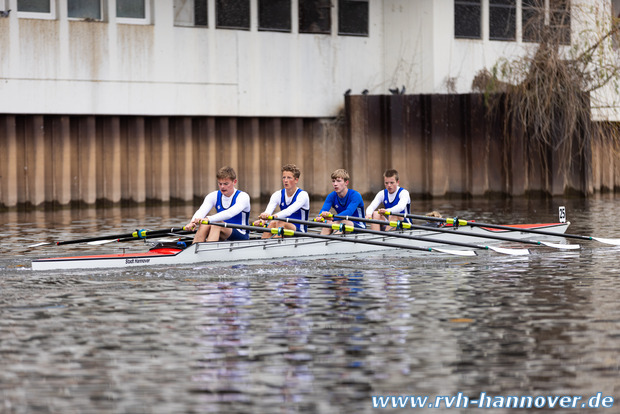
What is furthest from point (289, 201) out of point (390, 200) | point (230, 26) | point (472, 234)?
point (230, 26)

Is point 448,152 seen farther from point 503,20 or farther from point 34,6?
point 34,6

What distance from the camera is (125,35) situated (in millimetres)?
29375

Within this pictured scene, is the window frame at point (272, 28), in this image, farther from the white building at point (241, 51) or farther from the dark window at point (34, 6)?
the dark window at point (34, 6)

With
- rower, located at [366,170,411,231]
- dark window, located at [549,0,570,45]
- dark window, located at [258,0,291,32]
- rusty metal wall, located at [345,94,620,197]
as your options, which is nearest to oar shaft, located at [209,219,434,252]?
rower, located at [366,170,411,231]

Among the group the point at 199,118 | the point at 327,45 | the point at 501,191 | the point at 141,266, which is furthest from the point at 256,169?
the point at 141,266

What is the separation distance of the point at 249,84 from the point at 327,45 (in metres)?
3.00

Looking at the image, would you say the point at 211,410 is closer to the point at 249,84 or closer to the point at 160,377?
the point at 160,377

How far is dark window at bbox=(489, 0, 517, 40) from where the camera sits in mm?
33750

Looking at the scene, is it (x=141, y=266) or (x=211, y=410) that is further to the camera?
(x=141, y=266)

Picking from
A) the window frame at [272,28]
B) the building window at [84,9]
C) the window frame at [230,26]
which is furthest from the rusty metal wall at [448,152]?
the building window at [84,9]

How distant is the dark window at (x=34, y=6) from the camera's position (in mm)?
28469

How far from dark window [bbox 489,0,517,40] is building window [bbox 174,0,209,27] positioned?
9530 mm

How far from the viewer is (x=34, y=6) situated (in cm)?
2862

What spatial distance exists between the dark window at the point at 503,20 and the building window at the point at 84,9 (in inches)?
501
